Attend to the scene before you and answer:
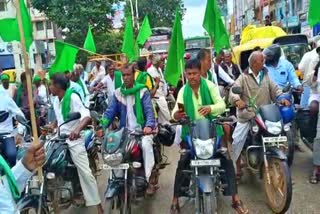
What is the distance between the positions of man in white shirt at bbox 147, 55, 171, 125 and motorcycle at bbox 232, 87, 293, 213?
2035 millimetres

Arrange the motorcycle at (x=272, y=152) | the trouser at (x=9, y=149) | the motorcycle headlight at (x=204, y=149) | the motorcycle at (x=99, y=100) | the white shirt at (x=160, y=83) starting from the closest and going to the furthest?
the motorcycle headlight at (x=204, y=149)
the motorcycle at (x=272, y=152)
the trouser at (x=9, y=149)
the white shirt at (x=160, y=83)
the motorcycle at (x=99, y=100)

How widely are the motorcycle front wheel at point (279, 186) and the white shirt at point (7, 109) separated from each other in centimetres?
289

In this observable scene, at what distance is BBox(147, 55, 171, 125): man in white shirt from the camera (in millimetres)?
7359

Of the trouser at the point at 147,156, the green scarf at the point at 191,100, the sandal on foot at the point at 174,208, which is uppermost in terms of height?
the green scarf at the point at 191,100

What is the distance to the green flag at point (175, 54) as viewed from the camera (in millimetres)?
5172

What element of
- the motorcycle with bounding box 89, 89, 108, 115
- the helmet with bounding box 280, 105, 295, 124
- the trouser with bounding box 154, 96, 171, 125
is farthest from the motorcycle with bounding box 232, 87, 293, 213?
the motorcycle with bounding box 89, 89, 108, 115

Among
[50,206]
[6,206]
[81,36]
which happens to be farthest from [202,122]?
[81,36]

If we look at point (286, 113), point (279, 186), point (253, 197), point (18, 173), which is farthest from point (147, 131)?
point (18, 173)

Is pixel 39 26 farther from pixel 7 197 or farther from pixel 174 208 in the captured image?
pixel 7 197

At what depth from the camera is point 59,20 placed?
91.9ft

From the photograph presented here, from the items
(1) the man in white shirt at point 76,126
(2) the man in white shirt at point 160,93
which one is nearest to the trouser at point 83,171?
(1) the man in white shirt at point 76,126

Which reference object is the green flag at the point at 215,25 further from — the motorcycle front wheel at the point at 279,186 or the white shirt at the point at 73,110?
the white shirt at the point at 73,110

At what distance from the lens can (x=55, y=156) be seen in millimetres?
4402

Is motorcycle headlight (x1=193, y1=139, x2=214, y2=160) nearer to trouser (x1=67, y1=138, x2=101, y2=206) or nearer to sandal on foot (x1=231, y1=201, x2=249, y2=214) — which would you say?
sandal on foot (x1=231, y1=201, x2=249, y2=214)
